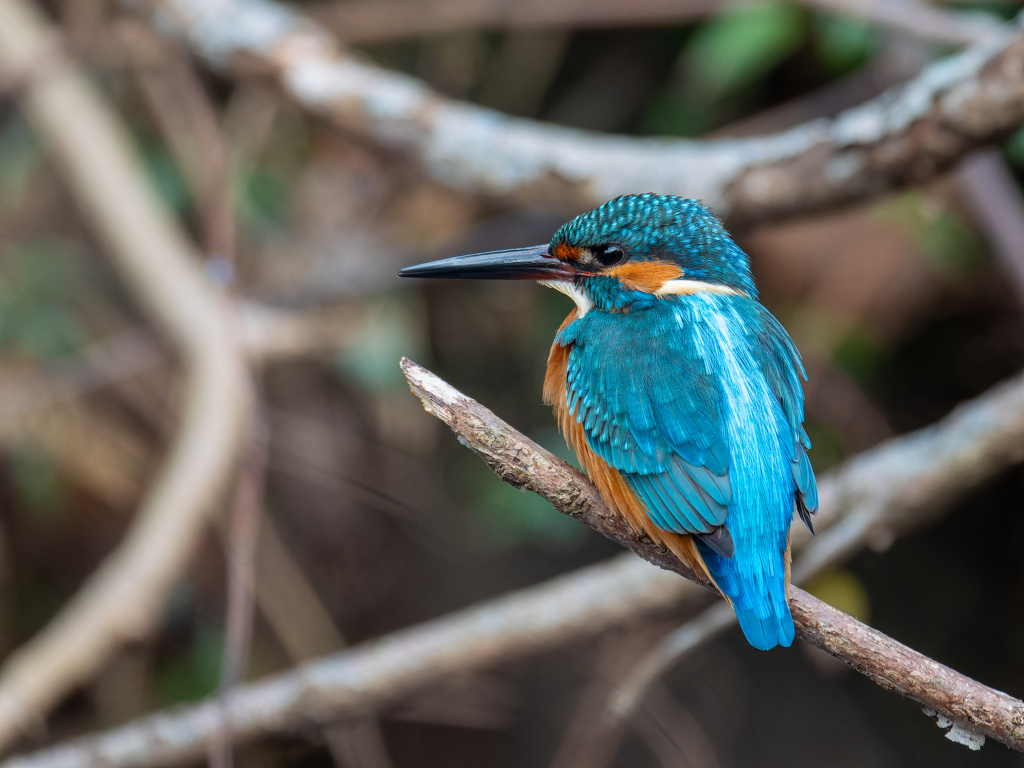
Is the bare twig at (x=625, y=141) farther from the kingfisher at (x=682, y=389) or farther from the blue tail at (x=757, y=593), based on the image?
the blue tail at (x=757, y=593)

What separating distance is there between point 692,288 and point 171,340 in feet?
6.39

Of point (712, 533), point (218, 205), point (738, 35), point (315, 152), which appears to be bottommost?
point (712, 533)

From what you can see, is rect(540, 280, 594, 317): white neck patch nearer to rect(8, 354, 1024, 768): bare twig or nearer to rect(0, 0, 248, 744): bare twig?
rect(8, 354, 1024, 768): bare twig

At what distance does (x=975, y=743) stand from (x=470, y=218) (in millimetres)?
2514

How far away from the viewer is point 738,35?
2512 millimetres

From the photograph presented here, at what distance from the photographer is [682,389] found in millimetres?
1230

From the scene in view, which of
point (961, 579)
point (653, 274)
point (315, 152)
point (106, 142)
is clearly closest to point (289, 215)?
point (315, 152)

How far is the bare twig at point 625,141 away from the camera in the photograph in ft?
5.28

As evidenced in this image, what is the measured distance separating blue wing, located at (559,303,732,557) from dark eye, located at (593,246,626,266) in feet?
0.35

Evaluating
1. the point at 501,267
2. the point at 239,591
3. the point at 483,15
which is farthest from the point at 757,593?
the point at 483,15

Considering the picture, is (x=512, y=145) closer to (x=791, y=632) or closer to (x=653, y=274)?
(x=653, y=274)

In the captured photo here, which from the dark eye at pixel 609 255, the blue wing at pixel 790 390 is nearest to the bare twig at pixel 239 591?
the dark eye at pixel 609 255

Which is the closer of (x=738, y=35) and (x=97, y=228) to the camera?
(x=738, y=35)

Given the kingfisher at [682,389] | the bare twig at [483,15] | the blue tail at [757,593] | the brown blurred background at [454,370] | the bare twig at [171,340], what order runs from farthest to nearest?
1. the bare twig at [483,15]
2. the brown blurred background at [454,370]
3. the bare twig at [171,340]
4. the kingfisher at [682,389]
5. the blue tail at [757,593]
